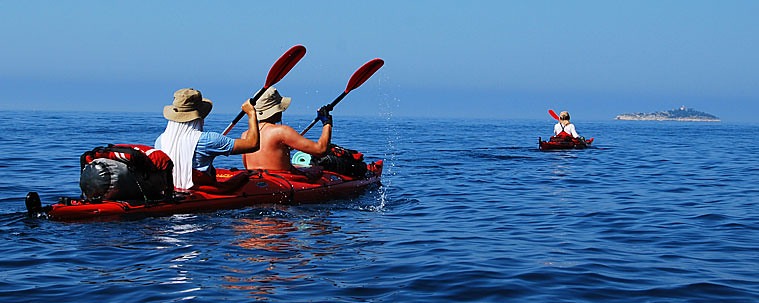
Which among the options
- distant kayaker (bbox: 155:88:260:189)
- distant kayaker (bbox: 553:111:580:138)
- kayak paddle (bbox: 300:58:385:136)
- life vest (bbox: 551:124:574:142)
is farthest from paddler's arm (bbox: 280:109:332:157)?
distant kayaker (bbox: 553:111:580:138)

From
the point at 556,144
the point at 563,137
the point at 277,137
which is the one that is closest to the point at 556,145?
the point at 556,144

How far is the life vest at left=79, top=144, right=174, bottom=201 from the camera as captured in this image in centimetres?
928

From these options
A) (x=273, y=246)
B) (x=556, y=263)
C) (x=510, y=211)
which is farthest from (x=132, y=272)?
(x=510, y=211)

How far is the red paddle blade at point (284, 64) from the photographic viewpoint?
13.1 meters

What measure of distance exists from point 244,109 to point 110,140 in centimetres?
2004

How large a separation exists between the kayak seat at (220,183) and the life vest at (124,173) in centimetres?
77

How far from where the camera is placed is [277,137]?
11289 millimetres

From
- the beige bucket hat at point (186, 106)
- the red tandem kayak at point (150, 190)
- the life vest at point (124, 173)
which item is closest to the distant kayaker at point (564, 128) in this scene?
the red tandem kayak at point (150, 190)

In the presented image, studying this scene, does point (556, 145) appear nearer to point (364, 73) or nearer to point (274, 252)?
point (364, 73)

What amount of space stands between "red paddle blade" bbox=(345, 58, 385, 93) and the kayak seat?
358 cm

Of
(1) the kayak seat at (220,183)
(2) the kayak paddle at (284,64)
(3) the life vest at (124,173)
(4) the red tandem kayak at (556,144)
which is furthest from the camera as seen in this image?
(4) the red tandem kayak at (556,144)

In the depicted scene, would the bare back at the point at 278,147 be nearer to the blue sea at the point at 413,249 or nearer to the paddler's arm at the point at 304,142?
the paddler's arm at the point at 304,142

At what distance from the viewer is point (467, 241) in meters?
9.16

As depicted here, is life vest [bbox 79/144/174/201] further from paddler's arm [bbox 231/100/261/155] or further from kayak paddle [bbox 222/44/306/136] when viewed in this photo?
kayak paddle [bbox 222/44/306/136]
